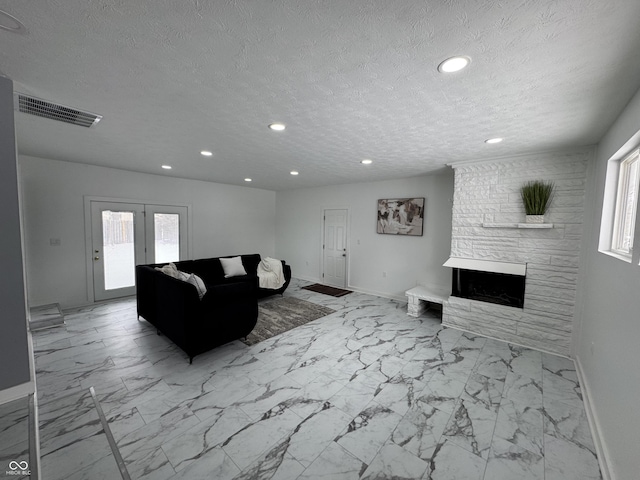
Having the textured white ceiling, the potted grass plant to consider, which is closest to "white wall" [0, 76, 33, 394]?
the textured white ceiling

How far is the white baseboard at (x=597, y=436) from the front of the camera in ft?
5.37

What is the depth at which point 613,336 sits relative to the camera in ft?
6.19

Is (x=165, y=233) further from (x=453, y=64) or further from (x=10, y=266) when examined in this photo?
(x=453, y=64)

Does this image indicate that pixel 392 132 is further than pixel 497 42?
Yes

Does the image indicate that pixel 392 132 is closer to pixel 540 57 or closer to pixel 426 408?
pixel 540 57

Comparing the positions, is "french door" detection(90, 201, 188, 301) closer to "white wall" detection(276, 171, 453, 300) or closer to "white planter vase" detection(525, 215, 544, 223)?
"white wall" detection(276, 171, 453, 300)

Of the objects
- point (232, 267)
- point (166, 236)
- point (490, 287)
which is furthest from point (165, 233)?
point (490, 287)

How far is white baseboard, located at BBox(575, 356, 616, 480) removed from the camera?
1.64m

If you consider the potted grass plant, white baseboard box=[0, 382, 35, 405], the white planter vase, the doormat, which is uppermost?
the potted grass plant

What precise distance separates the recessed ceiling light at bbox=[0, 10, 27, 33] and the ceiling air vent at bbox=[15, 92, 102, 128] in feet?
3.12

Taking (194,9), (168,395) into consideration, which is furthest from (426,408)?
(194,9)

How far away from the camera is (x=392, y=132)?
2.58 meters

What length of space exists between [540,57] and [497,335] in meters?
3.41

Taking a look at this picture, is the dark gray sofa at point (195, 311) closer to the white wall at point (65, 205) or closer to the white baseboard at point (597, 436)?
the white wall at point (65, 205)
